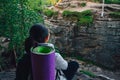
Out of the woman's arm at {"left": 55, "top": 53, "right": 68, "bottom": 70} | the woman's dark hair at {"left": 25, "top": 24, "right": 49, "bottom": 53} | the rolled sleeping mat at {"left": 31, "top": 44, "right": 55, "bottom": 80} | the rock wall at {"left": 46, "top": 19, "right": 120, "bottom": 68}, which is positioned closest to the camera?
the rolled sleeping mat at {"left": 31, "top": 44, "right": 55, "bottom": 80}

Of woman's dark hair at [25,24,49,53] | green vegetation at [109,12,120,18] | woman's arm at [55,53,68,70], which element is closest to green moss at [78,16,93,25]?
green vegetation at [109,12,120,18]

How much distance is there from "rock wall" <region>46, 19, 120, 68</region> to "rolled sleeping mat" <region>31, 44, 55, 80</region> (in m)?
4.23

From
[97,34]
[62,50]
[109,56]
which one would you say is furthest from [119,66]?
[62,50]

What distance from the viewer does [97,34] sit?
698 cm

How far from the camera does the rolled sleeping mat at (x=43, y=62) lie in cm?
257

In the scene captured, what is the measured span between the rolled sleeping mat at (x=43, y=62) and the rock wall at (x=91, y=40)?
4231mm

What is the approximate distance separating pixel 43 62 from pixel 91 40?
4.51 m

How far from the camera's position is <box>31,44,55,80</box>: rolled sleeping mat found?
8.44 ft

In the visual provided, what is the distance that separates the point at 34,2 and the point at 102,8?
2291mm

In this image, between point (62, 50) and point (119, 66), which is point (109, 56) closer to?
point (119, 66)

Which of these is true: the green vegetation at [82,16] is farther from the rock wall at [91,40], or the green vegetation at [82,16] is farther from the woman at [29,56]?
the woman at [29,56]

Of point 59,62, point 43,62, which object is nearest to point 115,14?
point 59,62

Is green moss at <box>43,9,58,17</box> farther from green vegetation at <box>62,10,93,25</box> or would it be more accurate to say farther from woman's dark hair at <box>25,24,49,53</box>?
woman's dark hair at <box>25,24,49,53</box>

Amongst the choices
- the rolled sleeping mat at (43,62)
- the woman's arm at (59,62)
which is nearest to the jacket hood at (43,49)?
the rolled sleeping mat at (43,62)
